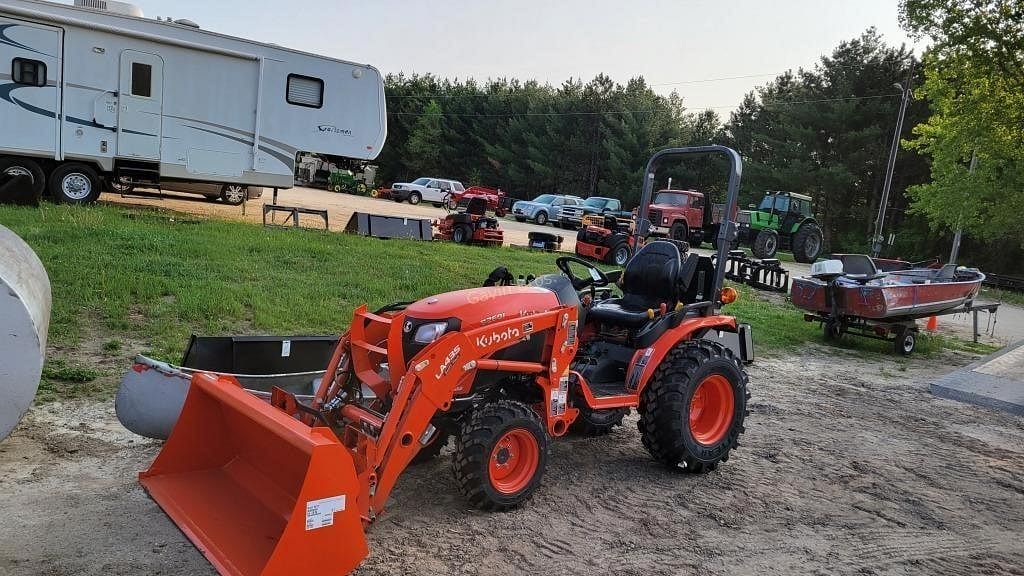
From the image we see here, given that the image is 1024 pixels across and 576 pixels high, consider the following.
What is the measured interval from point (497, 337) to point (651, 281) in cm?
183

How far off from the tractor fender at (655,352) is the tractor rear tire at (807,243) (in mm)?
21762

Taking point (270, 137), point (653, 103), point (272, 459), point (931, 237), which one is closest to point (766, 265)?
point (270, 137)

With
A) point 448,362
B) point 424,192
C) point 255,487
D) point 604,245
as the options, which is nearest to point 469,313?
point 448,362

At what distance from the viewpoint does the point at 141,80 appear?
40.8 ft

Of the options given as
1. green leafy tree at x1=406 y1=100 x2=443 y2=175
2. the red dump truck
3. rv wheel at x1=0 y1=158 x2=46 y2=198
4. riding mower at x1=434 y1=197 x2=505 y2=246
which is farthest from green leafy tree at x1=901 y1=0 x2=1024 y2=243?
green leafy tree at x1=406 y1=100 x2=443 y2=175

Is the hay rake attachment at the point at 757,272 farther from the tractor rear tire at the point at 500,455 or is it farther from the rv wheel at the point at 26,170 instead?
the rv wheel at the point at 26,170

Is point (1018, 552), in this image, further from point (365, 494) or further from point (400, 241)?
point (400, 241)

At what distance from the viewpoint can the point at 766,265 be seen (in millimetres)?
15617

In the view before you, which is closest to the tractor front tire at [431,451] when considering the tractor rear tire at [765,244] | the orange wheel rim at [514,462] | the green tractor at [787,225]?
the orange wheel rim at [514,462]

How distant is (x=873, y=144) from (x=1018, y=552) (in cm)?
3562

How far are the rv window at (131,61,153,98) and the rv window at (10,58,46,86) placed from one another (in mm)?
1315

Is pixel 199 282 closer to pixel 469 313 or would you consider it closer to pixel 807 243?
pixel 469 313

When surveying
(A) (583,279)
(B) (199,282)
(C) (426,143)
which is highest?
(C) (426,143)

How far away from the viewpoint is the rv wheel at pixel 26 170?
11.8m
